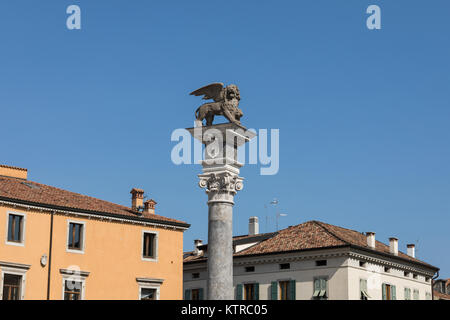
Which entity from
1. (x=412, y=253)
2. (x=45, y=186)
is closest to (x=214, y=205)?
(x=45, y=186)

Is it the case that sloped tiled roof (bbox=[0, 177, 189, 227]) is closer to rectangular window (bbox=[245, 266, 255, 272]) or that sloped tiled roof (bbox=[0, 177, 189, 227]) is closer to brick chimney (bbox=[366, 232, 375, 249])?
rectangular window (bbox=[245, 266, 255, 272])

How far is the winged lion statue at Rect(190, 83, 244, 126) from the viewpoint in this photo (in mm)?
15391

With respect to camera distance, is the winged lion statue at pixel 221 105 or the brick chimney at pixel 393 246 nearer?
the winged lion statue at pixel 221 105

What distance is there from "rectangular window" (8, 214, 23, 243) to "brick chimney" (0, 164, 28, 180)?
4.73 m

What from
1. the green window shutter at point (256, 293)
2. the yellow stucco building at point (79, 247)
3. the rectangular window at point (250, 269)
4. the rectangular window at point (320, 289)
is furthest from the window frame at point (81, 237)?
the rectangular window at point (320, 289)

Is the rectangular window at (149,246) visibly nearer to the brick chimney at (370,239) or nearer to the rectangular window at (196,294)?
the rectangular window at (196,294)

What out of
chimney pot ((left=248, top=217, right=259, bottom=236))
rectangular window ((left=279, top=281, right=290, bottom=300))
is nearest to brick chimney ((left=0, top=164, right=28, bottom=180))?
rectangular window ((left=279, top=281, right=290, bottom=300))

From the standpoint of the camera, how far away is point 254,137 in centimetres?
1547

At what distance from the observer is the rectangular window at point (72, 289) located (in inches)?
1495

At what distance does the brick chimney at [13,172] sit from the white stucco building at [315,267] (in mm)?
15666
